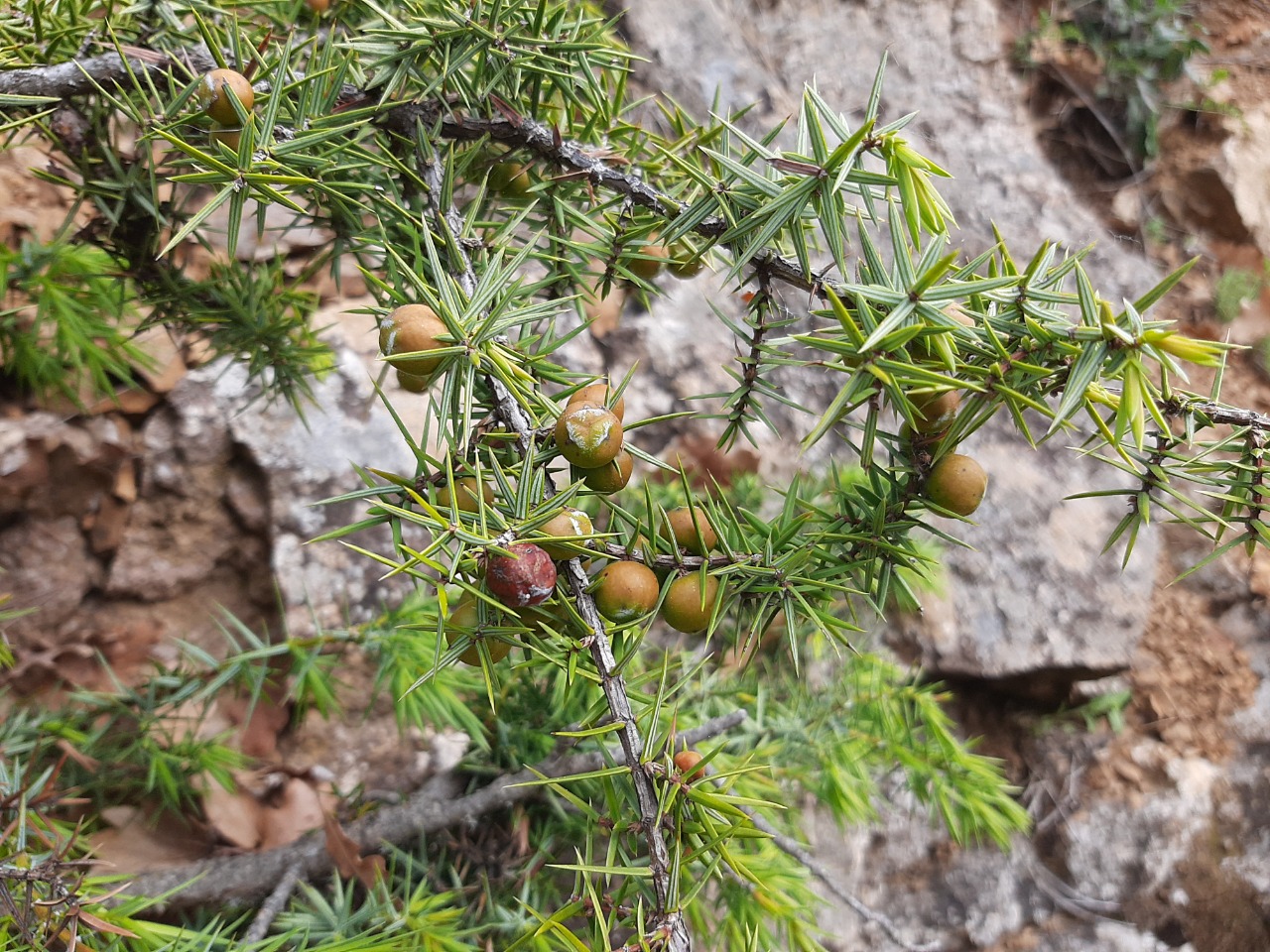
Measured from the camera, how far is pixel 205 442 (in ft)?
4.77

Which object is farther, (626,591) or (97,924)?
(97,924)

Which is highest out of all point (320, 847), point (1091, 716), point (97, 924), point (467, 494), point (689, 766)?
point (467, 494)

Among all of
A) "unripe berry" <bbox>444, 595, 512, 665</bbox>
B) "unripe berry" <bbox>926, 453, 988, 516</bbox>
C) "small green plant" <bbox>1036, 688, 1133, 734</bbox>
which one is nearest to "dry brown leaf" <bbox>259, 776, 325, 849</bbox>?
"unripe berry" <bbox>444, 595, 512, 665</bbox>

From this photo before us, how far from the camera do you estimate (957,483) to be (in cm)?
49

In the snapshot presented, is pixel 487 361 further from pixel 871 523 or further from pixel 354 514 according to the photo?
pixel 354 514

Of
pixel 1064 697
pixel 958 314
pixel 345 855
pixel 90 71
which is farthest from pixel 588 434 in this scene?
pixel 1064 697

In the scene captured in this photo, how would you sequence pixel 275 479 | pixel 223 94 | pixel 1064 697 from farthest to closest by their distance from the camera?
pixel 1064 697 → pixel 275 479 → pixel 223 94

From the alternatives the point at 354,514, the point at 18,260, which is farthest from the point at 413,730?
the point at 18,260

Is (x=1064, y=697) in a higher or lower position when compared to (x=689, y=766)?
lower

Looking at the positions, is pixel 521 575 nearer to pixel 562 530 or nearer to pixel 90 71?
pixel 562 530

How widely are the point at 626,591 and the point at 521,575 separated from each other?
0.23 feet

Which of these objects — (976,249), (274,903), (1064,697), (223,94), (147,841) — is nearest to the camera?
(223,94)

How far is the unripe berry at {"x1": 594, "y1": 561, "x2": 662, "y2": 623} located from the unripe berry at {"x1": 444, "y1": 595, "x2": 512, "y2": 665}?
0.22 feet

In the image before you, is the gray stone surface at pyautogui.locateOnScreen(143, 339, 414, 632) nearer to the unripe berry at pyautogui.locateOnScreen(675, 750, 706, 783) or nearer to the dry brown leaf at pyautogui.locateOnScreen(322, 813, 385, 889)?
the dry brown leaf at pyautogui.locateOnScreen(322, 813, 385, 889)
